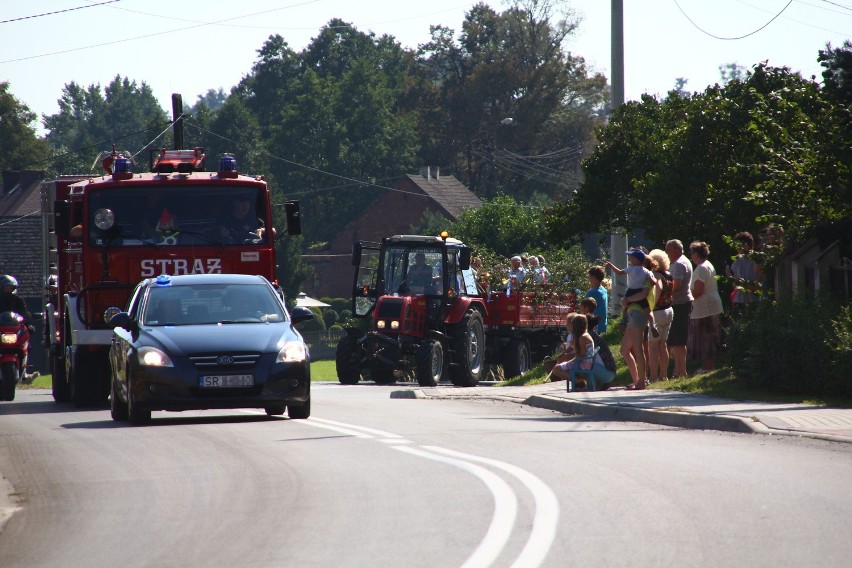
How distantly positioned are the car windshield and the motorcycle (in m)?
6.44

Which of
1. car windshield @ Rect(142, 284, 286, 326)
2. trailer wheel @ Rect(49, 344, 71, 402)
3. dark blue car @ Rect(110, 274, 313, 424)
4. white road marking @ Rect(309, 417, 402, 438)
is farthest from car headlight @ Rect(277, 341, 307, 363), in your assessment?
trailer wheel @ Rect(49, 344, 71, 402)

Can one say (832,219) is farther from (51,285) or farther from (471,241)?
(471,241)

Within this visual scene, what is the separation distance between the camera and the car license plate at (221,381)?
14.6m

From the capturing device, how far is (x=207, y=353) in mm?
14711

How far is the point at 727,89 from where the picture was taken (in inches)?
1000

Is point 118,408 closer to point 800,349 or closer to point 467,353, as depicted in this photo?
point 800,349

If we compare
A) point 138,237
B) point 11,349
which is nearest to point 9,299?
point 11,349

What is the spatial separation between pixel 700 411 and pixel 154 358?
5.52 meters

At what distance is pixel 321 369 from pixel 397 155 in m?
41.8

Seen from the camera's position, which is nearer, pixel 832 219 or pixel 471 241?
pixel 832 219

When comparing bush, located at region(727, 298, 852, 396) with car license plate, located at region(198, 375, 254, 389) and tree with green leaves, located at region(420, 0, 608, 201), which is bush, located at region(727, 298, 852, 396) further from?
tree with green leaves, located at region(420, 0, 608, 201)

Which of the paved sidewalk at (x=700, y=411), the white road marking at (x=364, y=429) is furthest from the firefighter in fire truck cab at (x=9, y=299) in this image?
the white road marking at (x=364, y=429)

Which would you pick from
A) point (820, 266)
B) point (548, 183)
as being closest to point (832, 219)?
point (820, 266)

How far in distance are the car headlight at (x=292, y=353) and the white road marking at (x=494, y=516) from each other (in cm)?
353
